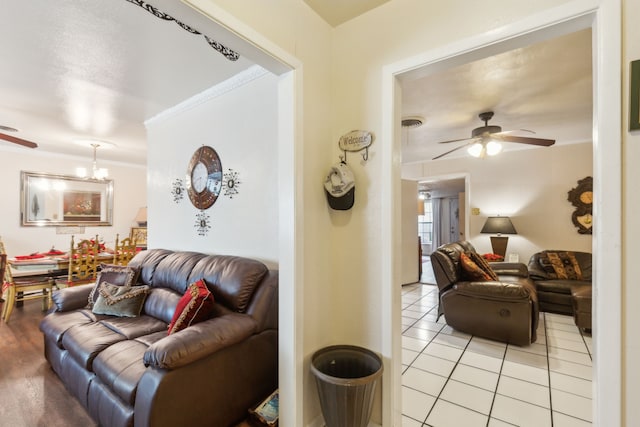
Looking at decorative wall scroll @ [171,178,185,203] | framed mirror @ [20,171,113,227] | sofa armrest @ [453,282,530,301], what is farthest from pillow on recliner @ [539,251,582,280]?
framed mirror @ [20,171,113,227]

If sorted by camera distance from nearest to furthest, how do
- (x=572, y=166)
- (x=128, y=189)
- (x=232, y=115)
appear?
1. (x=232, y=115)
2. (x=572, y=166)
3. (x=128, y=189)

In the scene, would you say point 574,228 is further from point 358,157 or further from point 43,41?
point 43,41

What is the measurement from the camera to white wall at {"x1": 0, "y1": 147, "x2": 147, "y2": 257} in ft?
15.7

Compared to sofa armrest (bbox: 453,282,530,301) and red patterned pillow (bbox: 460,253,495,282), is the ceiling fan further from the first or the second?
sofa armrest (bbox: 453,282,530,301)

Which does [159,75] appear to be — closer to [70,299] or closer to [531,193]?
[70,299]

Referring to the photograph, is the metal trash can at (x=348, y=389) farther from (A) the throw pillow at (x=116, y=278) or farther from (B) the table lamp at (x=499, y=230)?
(B) the table lamp at (x=499, y=230)

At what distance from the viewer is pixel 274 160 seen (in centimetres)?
231

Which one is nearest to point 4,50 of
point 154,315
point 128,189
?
point 154,315

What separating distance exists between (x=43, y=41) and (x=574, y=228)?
6.41m

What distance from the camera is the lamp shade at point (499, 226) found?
14.9ft

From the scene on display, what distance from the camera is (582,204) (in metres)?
4.23

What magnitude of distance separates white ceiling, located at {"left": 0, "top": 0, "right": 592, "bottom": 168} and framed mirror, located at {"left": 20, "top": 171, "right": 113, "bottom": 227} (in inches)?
58.3

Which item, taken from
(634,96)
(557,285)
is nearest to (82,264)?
(634,96)

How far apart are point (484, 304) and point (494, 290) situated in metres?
0.19
